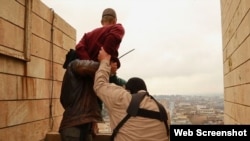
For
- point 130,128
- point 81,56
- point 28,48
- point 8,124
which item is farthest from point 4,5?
point 130,128

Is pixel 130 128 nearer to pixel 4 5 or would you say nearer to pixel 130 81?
pixel 130 81

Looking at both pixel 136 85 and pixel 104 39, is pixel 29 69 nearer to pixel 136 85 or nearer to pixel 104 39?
pixel 104 39

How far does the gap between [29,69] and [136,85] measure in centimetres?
195

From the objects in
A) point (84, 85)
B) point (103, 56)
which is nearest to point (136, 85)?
point (103, 56)

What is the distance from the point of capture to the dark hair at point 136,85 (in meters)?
2.95

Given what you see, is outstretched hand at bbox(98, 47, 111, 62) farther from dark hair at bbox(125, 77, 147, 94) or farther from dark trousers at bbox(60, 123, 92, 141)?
dark trousers at bbox(60, 123, 92, 141)

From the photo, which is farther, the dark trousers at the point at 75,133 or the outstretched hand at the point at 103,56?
the dark trousers at the point at 75,133

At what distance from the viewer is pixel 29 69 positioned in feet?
14.1

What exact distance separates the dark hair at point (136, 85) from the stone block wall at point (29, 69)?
4.92ft

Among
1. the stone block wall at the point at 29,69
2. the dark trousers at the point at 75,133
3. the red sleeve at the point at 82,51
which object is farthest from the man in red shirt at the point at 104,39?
the stone block wall at the point at 29,69

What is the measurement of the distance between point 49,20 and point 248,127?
365 cm

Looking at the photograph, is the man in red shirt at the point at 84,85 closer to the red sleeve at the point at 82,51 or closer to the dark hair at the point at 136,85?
the red sleeve at the point at 82,51

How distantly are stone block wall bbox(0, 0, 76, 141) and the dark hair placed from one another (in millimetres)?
1501

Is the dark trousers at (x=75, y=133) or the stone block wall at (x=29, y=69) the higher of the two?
the stone block wall at (x=29, y=69)
